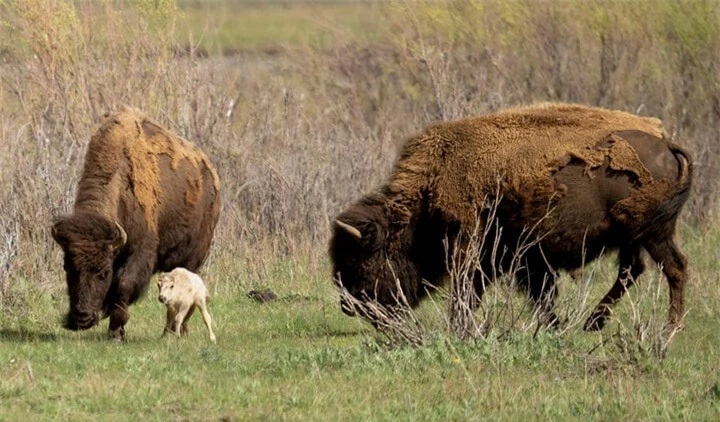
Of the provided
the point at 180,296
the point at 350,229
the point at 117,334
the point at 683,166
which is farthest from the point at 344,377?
the point at 683,166

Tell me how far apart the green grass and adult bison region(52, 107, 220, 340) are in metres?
0.47

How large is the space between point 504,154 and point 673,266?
6.00 ft

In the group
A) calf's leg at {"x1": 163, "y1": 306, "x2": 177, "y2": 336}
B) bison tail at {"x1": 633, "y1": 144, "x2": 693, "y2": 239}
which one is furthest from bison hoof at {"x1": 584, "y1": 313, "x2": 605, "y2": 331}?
calf's leg at {"x1": 163, "y1": 306, "x2": 177, "y2": 336}

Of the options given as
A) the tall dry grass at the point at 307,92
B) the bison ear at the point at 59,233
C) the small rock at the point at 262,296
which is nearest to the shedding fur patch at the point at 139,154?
the bison ear at the point at 59,233

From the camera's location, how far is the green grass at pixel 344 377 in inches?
341

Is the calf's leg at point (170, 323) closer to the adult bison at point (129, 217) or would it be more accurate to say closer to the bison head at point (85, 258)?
the adult bison at point (129, 217)

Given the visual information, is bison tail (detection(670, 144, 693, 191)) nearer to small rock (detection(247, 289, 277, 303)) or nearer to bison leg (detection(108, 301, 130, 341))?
small rock (detection(247, 289, 277, 303))

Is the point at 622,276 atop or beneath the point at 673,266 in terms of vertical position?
beneath

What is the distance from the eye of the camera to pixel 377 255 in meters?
12.2

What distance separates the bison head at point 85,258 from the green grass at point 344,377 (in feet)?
0.95

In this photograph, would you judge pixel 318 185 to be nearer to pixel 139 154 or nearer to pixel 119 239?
pixel 139 154

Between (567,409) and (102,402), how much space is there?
2.99 meters

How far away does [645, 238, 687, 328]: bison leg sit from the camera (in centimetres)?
1212

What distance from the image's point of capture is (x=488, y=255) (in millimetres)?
12109
